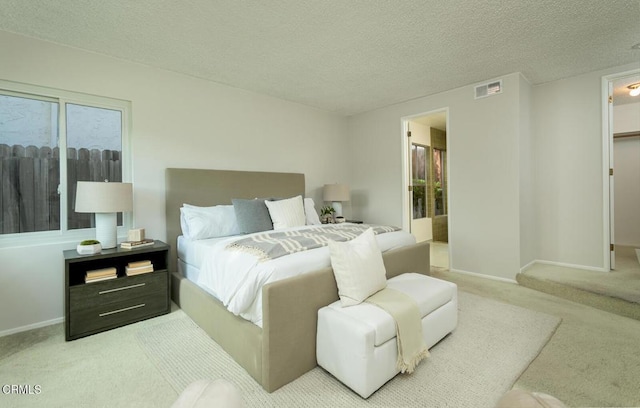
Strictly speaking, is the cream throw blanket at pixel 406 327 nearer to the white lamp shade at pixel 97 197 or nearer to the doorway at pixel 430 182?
the white lamp shade at pixel 97 197

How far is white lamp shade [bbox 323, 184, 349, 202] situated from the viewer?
452cm

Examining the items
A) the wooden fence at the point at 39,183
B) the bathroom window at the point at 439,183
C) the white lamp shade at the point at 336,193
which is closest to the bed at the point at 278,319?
the wooden fence at the point at 39,183

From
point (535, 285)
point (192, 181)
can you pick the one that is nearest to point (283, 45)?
point (192, 181)

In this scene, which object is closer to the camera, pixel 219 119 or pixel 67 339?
pixel 67 339

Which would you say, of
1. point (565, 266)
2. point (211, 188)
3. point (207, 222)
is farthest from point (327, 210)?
point (565, 266)

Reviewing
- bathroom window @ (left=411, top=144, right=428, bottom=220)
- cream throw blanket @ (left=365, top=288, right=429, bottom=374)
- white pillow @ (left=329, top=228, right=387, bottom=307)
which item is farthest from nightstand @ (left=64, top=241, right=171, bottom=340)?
bathroom window @ (left=411, top=144, right=428, bottom=220)

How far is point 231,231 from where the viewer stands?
10.3ft

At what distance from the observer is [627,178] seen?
4.68 meters

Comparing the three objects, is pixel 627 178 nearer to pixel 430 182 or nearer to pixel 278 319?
pixel 430 182

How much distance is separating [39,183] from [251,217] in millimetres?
1928

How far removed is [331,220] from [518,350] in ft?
9.15

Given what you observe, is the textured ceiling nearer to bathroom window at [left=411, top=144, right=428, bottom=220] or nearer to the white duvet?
the white duvet

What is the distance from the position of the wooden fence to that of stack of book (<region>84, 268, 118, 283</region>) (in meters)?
0.69

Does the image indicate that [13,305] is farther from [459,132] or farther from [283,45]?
[459,132]
